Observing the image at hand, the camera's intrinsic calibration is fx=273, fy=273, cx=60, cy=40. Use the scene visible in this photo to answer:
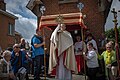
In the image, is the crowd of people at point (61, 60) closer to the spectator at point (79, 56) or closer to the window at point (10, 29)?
the spectator at point (79, 56)

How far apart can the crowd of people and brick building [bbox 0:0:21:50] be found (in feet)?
61.6

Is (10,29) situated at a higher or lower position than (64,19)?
higher

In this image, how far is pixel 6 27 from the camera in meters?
30.3

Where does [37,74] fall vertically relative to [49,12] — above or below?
below

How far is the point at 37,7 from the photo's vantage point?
1672 centimetres

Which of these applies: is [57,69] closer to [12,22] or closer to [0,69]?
[0,69]

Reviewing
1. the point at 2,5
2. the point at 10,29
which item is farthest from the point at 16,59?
the point at 10,29

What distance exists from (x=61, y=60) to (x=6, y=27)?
896 inches

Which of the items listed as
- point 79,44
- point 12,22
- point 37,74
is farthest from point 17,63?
point 12,22

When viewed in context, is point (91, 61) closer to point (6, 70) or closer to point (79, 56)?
point (79, 56)

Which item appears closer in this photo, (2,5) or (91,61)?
(91,61)

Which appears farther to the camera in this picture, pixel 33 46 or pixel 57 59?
pixel 33 46

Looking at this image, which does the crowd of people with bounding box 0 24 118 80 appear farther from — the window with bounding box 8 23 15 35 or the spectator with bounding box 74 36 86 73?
the window with bounding box 8 23 15 35

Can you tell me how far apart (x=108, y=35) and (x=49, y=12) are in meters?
3.84
